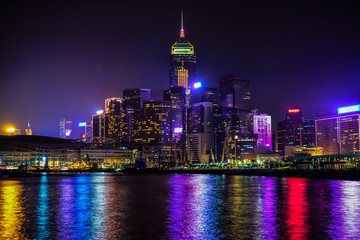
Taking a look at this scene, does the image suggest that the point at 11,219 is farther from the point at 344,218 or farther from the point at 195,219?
the point at 344,218

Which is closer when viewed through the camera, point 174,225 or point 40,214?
point 174,225

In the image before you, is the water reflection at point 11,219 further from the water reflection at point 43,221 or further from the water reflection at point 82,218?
the water reflection at point 82,218

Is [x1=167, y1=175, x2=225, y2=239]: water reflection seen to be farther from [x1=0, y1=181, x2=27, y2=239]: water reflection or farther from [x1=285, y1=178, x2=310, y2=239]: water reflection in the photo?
[x1=0, y1=181, x2=27, y2=239]: water reflection

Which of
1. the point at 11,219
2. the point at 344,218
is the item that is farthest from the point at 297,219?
the point at 11,219

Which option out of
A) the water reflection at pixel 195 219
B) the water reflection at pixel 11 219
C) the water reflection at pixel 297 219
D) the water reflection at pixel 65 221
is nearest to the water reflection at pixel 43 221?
the water reflection at pixel 65 221

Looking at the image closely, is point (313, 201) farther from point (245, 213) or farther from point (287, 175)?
point (287, 175)

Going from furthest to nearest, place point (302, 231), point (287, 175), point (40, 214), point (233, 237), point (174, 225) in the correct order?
point (287, 175) < point (40, 214) < point (174, 225) < point (302, 231) < point (233, 237)

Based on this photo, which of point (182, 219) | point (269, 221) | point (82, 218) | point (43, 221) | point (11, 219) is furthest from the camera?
point (82, 218)

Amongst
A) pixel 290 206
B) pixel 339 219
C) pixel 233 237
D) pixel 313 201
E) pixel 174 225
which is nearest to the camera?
pixel 233 237

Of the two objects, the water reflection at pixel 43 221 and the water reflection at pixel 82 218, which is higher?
the water reflection at pixel 43 221

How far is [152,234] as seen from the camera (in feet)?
114

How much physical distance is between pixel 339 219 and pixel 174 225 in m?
16.4

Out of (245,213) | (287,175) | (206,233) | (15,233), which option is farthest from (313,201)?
(287,175)

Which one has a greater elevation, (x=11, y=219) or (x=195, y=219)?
(x=11, y=219)
